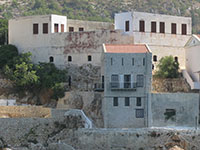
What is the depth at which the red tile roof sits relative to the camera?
5728 centimetres

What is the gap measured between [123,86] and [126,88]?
31 cm

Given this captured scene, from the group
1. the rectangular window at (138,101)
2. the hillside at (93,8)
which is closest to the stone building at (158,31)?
the rectangular window at (138,101)

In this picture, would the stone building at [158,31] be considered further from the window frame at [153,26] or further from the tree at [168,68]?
the tree at [168,68]

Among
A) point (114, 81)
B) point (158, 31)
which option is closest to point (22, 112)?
point (114, 81)

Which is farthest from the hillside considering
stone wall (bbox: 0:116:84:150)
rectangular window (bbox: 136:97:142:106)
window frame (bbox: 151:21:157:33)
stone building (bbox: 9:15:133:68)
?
stone wall (bbox: 0:116:84:150)

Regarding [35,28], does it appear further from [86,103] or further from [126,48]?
[126,48]

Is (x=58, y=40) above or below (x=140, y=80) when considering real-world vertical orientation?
above

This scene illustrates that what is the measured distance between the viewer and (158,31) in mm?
64375

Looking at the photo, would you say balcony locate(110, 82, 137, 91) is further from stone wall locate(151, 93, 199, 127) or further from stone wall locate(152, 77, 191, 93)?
stone wall locate(152, 77, 191, 93)

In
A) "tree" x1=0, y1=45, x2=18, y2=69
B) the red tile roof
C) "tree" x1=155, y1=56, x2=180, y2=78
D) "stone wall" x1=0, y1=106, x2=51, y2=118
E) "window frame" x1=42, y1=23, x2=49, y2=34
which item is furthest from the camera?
"window frame" x1=42, y1=23, x2=49, y2=34

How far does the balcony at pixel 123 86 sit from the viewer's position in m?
56.1

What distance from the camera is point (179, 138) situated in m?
53.5

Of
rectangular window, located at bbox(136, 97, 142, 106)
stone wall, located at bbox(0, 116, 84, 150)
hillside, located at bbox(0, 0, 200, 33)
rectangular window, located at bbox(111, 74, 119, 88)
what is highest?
hillside, located at bbox(0, 0, 200, 33)

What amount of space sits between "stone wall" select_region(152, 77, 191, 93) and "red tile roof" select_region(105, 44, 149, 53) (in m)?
3.90
